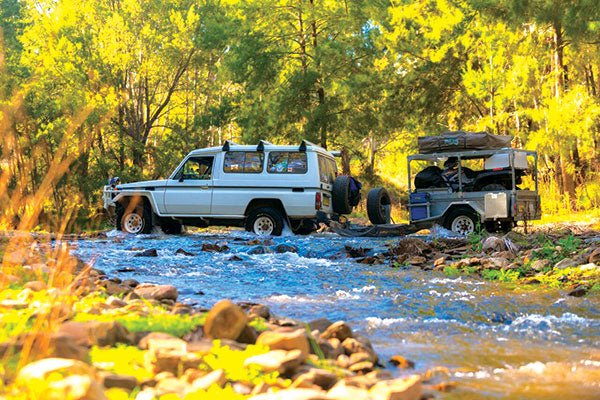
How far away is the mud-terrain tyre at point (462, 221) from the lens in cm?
1396

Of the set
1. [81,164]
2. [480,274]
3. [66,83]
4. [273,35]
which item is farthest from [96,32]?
[480,274]

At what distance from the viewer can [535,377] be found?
400cm

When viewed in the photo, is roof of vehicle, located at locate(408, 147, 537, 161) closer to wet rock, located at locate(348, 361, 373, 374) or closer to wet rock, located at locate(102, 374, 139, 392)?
wet rock, located at locate(348, 361, 373, 374)

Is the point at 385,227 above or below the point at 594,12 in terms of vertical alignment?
below

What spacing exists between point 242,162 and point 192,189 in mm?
1294

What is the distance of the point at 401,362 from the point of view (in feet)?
14.1

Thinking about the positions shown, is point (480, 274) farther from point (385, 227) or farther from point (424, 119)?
point (424, 119)

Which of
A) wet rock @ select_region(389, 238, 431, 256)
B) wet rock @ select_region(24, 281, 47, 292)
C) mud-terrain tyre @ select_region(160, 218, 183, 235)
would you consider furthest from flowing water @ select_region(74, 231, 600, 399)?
mud-terrain tyre @ select_region(160, 218, 183, 235)

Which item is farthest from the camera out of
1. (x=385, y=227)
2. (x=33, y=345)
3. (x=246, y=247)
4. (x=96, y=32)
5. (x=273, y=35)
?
(x=96, y=32)

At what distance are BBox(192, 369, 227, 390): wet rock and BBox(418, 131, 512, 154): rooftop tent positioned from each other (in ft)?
38.6

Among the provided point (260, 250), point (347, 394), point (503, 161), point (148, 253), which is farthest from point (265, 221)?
point (347, 394)

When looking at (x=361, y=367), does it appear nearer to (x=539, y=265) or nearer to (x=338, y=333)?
(x=338, y=333)

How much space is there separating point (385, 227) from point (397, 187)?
25.5 meters

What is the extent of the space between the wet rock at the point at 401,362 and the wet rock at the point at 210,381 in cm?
138
